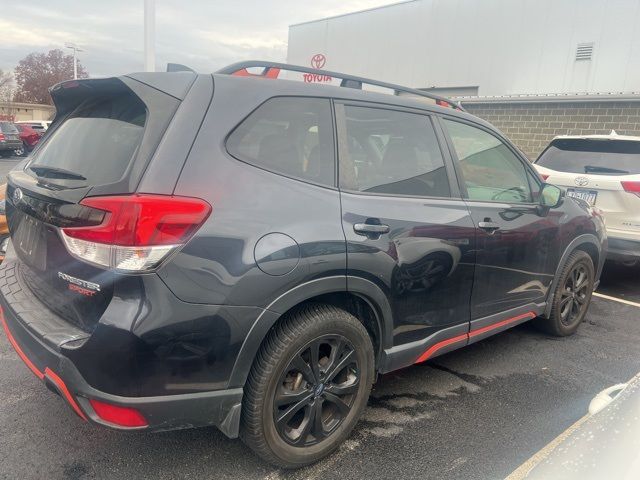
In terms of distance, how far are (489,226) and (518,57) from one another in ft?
51.7

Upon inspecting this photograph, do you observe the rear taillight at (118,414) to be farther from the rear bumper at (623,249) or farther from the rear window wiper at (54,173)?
the rear bumper at (623,249)

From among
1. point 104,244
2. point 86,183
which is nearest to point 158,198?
point 104,244

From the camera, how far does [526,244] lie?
3.47 meters

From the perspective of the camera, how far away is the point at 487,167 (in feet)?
11.3

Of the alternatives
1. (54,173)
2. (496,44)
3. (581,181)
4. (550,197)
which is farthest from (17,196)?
(496,44)

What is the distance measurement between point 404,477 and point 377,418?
1.72ft

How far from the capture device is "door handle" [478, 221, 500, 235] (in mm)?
3074

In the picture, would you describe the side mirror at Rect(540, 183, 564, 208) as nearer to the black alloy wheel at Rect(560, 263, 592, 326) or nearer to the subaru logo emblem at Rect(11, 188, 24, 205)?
the black alloy wheel at Rect(560, 263, 592, 326)

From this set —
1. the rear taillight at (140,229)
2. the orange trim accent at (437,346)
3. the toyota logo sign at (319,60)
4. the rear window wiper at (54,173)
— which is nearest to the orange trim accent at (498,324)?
the orange trim accent at (437,346)

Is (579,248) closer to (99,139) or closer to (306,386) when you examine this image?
(306,386)

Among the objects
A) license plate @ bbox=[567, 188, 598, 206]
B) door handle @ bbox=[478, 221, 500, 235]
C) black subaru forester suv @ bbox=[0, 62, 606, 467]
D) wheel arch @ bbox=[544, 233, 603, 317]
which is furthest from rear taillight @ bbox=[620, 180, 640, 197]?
black subaru forester suv @ bbox=[0, 62, 606, 467]

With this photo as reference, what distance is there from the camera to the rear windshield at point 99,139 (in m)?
2.12

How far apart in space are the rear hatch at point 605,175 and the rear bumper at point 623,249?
0.07m

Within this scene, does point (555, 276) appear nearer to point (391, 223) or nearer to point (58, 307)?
point (391, 223)
